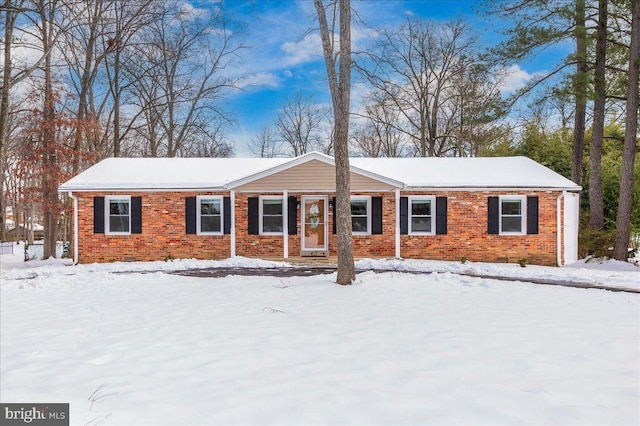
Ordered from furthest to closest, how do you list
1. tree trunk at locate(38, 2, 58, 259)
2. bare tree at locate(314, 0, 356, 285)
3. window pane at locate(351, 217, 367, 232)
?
tree trunk at locate(38, 2, 58, 259), window pane at locate(351, 217, 367, 232), bare tree at locate(314, 0, 356, 285)

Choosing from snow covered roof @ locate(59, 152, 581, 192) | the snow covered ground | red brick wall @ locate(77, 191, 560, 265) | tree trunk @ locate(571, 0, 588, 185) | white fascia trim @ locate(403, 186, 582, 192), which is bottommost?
the snow covered ground

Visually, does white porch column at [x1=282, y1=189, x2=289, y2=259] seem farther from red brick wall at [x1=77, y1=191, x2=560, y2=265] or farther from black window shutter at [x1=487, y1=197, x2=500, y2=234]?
black window shutter at [x1=487, y1=197, x2=500, y2=234]

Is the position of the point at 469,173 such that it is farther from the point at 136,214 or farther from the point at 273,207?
the point at 136,214

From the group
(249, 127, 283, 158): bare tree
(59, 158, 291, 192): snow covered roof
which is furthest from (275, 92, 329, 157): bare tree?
(59, 158, 291, 192): snow covered roof

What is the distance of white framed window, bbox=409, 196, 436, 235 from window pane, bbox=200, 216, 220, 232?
700 centimetres

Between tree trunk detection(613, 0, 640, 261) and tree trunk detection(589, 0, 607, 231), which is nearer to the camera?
tree trunk detection(613, 0, 640, 261)

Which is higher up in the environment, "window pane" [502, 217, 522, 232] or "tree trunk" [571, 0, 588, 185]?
"tree trunk" [571, 0, 588, 185]

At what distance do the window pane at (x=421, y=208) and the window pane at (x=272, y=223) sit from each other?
192 inches

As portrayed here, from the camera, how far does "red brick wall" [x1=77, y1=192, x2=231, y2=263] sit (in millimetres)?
13805

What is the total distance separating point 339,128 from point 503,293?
4999mm

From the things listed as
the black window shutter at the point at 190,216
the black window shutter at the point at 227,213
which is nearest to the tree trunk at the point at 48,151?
the black window shutter at the point at 190,216

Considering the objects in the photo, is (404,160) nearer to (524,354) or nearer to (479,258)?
(479,258)

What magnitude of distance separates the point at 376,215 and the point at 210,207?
6.03 m

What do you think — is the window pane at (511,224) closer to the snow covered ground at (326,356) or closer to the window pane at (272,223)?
the snow covered ground at (326,356)
